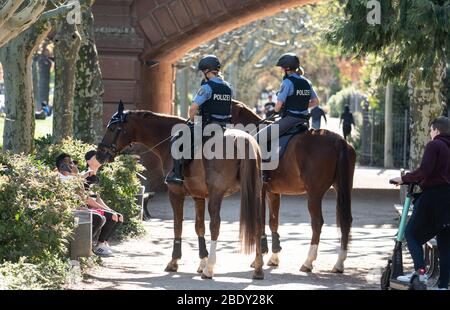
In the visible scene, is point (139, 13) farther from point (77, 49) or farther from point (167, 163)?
point (167, 163)

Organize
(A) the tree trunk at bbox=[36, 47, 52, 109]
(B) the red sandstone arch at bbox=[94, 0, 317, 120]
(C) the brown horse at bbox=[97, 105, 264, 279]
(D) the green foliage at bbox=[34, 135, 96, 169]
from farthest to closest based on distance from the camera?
(A) the tree trunk at bbox=[36, 47, 52, 109] < (B) the red sandstone arch at bbox=[94, 0, 317, 120] < (D) the green foliage at bbox=[34, 135, 96, 169] < (C) the brown horse at bbox=[97, 105, 264, 279]

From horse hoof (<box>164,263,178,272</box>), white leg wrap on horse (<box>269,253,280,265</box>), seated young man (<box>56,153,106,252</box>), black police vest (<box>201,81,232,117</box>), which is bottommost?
horse hoof (<box>164,263,178,272</box>)

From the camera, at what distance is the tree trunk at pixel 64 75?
17.8m

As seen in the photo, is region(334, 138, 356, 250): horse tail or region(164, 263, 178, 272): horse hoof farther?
region(334, 138, 356, 250): horse tail

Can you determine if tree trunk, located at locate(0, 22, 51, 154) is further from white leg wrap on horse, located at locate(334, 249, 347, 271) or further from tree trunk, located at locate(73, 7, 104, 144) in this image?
white leg wrap on horse, located at locate(334, 249, 347, 271)

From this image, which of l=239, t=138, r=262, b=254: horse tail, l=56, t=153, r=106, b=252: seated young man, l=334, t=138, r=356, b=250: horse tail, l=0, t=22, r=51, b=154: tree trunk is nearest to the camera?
l=239, t=138, r=262, b=254: horse tail

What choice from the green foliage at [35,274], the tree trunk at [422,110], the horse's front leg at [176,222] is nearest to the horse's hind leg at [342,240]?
the horse's front leg at [176,222]

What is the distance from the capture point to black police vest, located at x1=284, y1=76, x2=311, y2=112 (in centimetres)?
1416

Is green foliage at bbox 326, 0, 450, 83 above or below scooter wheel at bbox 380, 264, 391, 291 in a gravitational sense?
above

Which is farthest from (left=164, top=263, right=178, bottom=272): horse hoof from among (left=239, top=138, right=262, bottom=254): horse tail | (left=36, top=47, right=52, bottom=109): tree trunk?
(left=36, top=47, right=52, bottom=109): tree trunk

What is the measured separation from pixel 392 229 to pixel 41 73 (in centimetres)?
4573

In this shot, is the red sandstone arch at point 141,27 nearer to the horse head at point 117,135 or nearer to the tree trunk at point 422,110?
the tree trunk at point 422,110

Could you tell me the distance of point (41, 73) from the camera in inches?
2473
